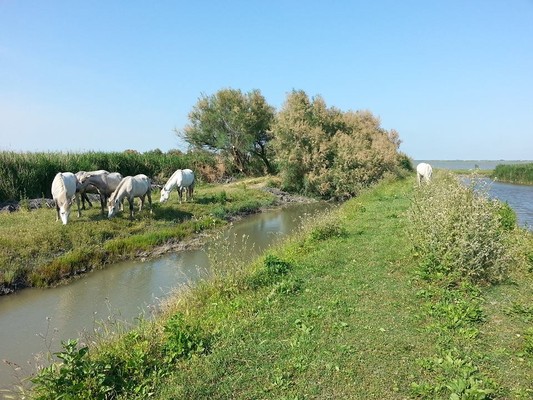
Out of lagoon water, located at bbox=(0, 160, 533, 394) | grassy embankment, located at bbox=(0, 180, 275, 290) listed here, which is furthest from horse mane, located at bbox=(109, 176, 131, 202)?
lagoon water, located at bbox=(0, 160, 533, 394)

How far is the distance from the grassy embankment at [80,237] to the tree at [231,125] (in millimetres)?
17021

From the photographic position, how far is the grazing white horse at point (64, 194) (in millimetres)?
12875

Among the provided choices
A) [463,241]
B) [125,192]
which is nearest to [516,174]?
[125,192]

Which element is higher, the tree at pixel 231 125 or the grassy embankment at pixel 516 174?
the tree at pixel 231 125

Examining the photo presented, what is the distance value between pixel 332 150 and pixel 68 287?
66.2ft

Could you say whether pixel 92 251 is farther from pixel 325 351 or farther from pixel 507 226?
pixel 507 226

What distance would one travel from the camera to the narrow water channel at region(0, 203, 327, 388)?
6832mm

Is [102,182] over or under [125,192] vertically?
over

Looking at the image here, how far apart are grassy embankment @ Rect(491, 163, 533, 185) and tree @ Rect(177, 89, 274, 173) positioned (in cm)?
3063

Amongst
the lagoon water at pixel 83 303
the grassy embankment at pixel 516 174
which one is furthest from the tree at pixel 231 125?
the grassy embankment at pixel 516 174

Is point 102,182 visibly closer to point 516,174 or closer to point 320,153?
point 320,153

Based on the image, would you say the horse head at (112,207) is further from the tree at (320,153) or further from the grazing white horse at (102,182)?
the tree at (320,153)

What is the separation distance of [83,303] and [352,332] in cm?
653

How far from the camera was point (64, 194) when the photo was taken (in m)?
13.0
